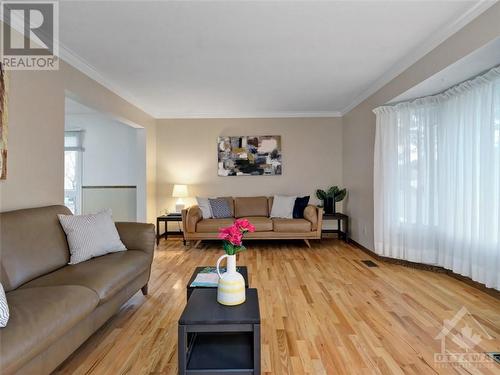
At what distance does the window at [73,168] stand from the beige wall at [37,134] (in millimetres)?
2687

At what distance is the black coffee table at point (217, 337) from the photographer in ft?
4.62

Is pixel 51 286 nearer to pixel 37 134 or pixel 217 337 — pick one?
pixel 217 337

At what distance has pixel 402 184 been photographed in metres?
3.68

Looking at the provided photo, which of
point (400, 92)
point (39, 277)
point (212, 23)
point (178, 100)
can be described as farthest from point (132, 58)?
point (400, 92)

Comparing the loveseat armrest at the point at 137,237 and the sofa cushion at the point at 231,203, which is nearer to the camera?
the loveseat armrest at the point at 137,237

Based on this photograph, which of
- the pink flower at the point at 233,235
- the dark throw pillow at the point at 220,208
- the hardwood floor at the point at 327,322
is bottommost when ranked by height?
the hardwood floor at the point at 327,322

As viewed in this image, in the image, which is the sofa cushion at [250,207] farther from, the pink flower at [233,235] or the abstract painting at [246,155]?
the pink flower at [233,235]

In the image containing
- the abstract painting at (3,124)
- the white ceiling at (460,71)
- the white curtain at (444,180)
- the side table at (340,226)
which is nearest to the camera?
the abstract painting at (3,124)

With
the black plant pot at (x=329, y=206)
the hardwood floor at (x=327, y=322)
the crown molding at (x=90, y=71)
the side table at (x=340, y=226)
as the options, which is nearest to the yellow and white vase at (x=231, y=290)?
→ the hardwood floor at (x=327, y=322)

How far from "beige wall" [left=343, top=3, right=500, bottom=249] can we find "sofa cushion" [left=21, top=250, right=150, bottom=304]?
3299 mm

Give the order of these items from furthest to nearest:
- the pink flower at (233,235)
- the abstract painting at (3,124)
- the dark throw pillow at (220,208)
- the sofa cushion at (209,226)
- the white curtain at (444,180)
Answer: the dark throw pillow at (220,208) → the sofa cushion at (209,226) → the white curtain at (444,180) → the abstract painting at (3,124) → the pink flower at (233,235)

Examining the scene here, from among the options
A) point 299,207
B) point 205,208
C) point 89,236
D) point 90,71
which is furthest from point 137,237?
point 299,207

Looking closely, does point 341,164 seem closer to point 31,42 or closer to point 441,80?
point 441,80

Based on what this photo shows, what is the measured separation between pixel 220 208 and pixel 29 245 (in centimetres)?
326
